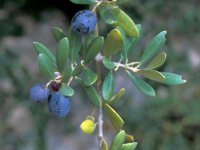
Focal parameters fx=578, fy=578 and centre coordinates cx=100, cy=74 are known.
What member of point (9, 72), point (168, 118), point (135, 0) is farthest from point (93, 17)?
point (168, 118)

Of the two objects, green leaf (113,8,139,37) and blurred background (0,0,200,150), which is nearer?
green leaf (113,8,139,37)

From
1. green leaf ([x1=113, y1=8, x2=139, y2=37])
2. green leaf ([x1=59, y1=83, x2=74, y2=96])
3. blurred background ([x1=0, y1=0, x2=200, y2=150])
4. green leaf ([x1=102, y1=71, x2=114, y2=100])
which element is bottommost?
blurred background ([x1=0, y1=0, x2=200, y2=150])

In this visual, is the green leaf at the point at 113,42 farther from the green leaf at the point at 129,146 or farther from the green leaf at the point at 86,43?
the green leaf at the point at 129,146

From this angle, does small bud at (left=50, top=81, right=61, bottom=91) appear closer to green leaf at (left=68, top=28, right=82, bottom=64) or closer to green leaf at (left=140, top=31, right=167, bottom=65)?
green leaf at (left=68, top=28, right=82, bottom=64)

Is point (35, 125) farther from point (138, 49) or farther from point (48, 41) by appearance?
point (48, 41)

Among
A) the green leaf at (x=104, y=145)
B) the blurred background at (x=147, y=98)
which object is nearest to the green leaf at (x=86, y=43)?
the green leaf at (x=104, y=145)

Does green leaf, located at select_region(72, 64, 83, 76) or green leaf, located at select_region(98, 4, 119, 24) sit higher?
green leaf, located at select_region(98, 4, 119, 24)

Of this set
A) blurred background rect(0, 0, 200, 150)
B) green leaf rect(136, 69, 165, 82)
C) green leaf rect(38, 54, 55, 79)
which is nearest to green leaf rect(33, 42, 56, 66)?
green leaf rect(38, 54, 55, 79)
